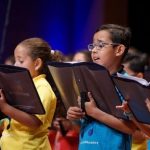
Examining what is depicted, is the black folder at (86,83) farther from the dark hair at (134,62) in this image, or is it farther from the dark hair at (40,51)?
the dark hair at (134,62)

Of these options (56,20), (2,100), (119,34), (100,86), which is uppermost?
(119,34)

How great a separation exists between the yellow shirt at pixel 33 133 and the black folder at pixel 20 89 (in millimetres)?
135

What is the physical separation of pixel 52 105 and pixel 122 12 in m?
3.28

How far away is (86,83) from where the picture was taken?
2.32m

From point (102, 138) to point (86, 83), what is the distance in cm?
23

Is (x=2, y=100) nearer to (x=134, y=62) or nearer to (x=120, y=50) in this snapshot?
(x=120, y=50)

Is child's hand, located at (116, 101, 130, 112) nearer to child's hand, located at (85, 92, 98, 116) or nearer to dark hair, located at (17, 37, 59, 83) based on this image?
child's hand, located at (85, 92, 98, 116)

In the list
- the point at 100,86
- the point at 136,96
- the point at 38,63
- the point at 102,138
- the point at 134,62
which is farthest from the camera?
the point at 134,62

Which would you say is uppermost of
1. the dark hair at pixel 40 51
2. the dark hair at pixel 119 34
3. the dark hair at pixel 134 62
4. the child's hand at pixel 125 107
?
the dark hair at pixel 119 34

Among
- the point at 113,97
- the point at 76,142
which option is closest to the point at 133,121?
the point at 113,97

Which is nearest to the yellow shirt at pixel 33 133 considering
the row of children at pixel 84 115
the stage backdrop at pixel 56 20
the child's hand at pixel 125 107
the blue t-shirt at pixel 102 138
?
the row of children at pixel 84 115

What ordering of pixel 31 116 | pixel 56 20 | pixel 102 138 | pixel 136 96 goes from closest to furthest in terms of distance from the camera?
pixel 136 96, pixel 102 138, pixel 31 116, pixel 56 20

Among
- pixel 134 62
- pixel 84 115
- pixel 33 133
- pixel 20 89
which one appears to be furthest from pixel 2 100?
pixel 134 62

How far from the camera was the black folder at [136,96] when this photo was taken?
2.10m
